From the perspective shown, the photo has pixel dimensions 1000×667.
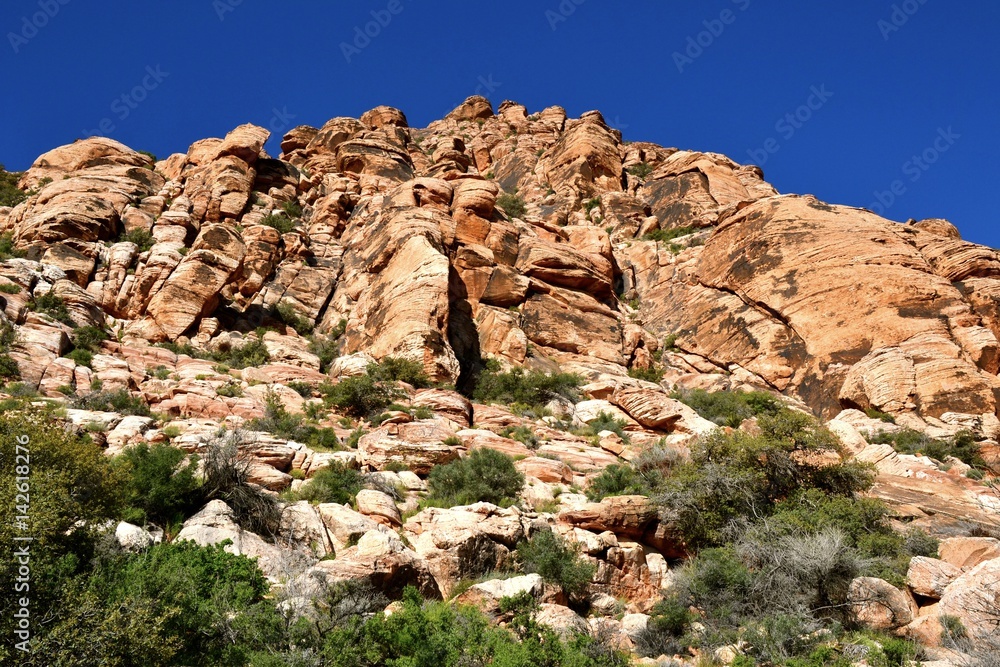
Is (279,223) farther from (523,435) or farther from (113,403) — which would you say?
(523,435)

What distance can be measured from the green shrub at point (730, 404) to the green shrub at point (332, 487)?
1399 cm

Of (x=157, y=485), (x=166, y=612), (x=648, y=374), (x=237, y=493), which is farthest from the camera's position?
(x=648, y=374)

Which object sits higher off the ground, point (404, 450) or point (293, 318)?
point (293, 318)

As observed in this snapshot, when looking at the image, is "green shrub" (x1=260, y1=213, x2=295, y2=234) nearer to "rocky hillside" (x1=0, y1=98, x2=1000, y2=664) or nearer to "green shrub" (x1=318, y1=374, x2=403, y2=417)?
"rocky hillside" (x1=0, y1=98, x2=1000, y2=664)

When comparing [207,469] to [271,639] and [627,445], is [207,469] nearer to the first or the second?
[271,639]

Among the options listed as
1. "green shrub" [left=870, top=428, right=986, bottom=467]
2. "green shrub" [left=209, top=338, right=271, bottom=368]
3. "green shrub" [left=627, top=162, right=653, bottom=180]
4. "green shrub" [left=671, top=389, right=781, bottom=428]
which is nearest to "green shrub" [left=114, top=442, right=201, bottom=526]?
"green shrub" [left=209, top=338, right=271, bottom=368]

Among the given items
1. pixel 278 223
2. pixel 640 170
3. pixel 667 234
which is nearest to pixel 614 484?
pixel 278 223

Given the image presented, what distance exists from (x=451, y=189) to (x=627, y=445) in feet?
62.7

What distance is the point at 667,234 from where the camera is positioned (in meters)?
41.2

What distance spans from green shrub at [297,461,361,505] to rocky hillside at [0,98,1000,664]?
4.7 inches

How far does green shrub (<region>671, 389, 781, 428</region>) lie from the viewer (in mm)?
24309

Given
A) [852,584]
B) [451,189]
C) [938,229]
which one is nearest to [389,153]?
[451,189]

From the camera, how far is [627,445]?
67.4ft

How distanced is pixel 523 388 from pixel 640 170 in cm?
3313
